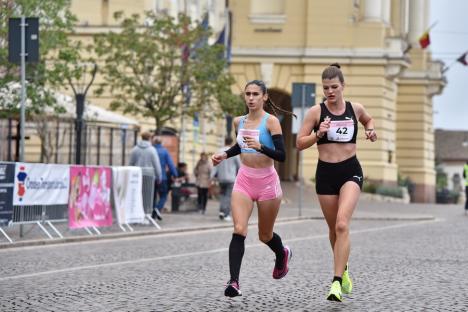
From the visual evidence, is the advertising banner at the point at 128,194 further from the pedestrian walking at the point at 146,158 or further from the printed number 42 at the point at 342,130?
the printed number 42 at the point at 342,130

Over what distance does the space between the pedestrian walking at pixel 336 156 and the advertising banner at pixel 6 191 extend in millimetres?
9462

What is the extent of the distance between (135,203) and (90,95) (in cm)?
2163

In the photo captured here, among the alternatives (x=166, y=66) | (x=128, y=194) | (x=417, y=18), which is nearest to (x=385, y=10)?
(x=417, y=18)

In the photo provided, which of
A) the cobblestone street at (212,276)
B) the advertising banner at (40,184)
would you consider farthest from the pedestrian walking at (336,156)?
the advertising banner at (40,184)

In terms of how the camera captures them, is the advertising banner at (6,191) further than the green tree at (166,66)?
No

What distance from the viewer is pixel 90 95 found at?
46.5m

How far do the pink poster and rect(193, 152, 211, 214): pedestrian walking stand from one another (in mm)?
9025

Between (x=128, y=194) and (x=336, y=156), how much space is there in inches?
539

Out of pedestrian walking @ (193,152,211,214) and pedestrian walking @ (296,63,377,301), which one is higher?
pedestrian walking @ (296,63,377,301)

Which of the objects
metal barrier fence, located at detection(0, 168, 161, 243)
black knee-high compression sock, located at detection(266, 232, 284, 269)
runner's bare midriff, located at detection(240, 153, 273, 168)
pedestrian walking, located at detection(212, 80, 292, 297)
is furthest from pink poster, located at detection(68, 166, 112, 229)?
runner's bare midriff, located at detection(240, 153, 273, 168)

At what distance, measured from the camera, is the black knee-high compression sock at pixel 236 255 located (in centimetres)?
1138

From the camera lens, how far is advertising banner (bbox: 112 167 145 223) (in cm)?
2445

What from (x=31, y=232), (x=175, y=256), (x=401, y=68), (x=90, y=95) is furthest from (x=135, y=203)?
(x=401, y=68)

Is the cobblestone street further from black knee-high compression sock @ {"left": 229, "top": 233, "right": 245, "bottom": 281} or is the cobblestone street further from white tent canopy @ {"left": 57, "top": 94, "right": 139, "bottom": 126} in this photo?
white tent canopy @ {"left": 57, "top": 94, "right": 139, "bottom": 126}
